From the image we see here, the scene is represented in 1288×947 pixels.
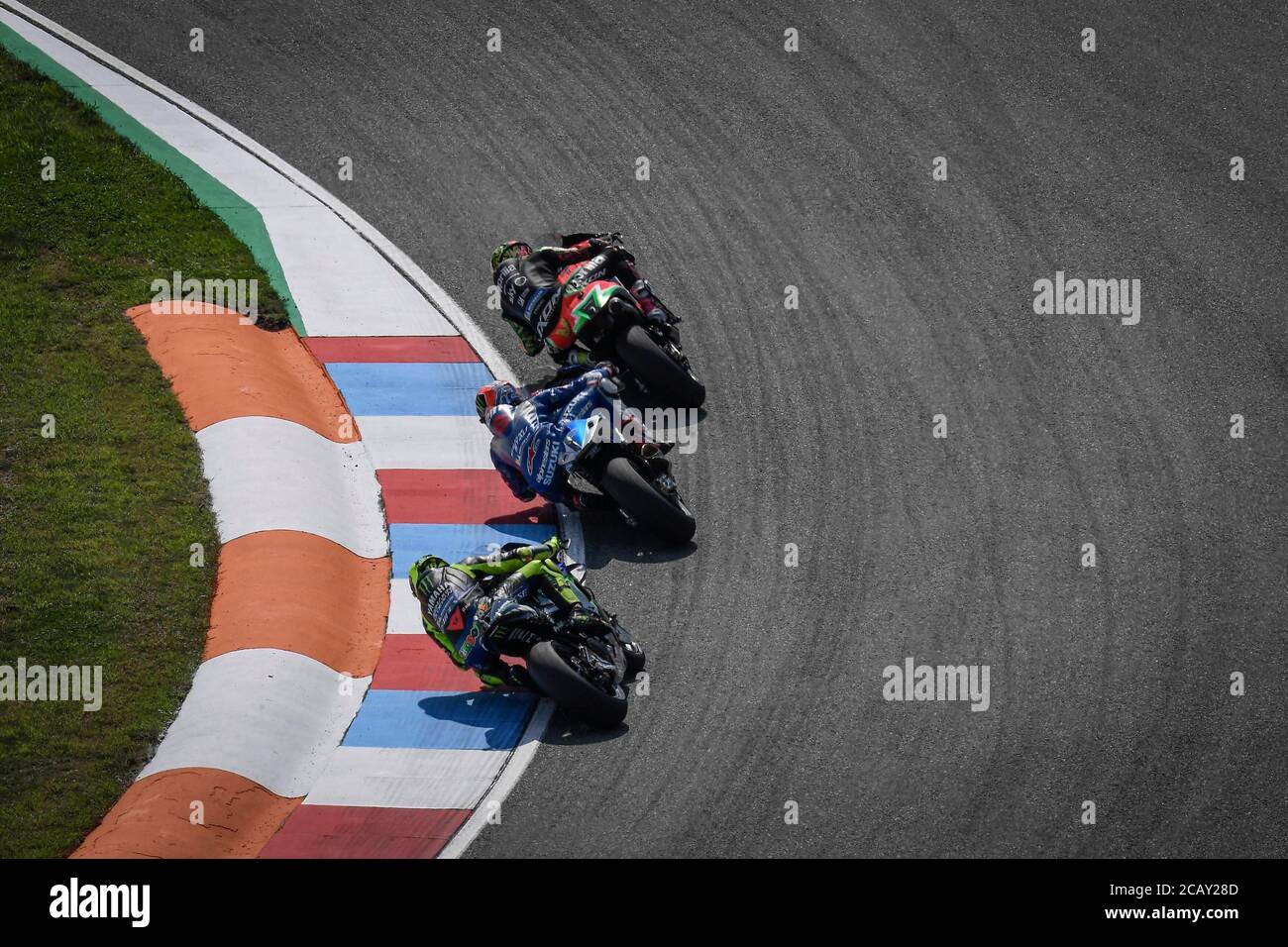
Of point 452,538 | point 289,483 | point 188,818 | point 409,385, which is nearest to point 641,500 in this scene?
point 452,538

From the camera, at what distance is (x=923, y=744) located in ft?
29.9

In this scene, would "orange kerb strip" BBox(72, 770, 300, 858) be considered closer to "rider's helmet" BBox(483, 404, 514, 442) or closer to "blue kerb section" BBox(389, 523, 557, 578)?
"blue kerb section" BBox(389, 523, 557, 578)

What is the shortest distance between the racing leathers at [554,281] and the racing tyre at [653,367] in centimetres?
34

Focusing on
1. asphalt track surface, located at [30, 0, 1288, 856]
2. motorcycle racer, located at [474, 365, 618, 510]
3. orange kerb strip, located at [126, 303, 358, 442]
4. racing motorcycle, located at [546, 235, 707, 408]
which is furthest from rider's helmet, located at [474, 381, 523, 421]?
orange kerb strip, located at [126, 303, 358, 442]

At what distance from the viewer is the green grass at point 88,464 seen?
898 centimetres

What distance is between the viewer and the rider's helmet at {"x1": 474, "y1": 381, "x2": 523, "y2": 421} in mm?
11328

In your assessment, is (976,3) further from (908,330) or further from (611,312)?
(611,312)

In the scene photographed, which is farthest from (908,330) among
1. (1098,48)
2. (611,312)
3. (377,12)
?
(377,12)

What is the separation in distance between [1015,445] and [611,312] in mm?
3573

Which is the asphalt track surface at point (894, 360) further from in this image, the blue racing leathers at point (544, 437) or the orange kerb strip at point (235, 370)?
the orange kerb strip at point (235, 370)

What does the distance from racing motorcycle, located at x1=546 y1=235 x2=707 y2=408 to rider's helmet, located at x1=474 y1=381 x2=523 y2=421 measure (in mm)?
941

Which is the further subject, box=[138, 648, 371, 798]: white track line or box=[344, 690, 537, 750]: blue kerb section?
box=[344, 690, 537, 750]: blue kerb section

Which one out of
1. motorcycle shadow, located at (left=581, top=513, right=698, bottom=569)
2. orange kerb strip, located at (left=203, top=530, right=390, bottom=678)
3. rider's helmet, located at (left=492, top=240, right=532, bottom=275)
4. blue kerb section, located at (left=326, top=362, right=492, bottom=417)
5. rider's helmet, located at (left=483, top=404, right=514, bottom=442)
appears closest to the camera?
orange kerb strip, located at (left=203, top=530, right=390, bottom=678)

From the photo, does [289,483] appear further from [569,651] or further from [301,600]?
[569,651]
